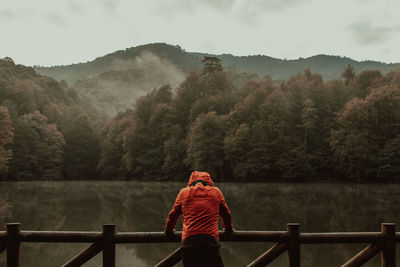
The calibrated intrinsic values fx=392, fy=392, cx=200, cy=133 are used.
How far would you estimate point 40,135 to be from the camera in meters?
79.0

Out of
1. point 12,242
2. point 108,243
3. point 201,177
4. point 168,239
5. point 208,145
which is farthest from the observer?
point 208,145

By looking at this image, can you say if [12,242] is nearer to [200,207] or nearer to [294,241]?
[200,207]

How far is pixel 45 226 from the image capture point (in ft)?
71.4

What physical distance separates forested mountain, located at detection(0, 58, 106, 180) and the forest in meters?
0.22

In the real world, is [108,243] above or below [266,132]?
below

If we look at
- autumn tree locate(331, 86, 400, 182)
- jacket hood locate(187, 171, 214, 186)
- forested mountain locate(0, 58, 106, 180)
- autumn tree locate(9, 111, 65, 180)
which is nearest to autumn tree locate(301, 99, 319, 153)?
autumn tree locate(331, 86, 400, 182)

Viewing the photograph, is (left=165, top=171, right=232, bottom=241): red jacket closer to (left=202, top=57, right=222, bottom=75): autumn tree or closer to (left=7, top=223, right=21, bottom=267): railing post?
(left=7, top=223, right=21, bottom=267): railing post

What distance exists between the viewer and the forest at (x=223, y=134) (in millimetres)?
61781

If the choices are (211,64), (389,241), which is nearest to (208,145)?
(211,64)

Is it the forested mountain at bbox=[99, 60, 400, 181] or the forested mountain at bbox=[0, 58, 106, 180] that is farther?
the forested mountain at bbox=[0, 58, 106, 180]

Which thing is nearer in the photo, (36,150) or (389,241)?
(389,241)

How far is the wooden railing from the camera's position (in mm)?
6426

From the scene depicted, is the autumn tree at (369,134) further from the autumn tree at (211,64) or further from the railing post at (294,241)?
the railing post at (294,241)

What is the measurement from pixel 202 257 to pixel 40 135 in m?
80.2
